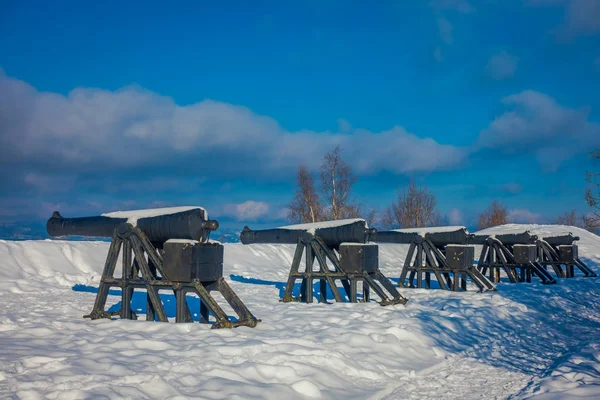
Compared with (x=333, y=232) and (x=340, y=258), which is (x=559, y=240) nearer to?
(x=340, y=258)

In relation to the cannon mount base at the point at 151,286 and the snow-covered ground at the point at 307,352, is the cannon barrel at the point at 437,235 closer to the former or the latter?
the snow-covered ground at the point at 307,352

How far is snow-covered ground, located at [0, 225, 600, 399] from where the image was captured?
532 centimetres

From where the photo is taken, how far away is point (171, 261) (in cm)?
834

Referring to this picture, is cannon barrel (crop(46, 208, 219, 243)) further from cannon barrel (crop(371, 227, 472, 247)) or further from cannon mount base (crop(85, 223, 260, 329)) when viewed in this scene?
cannon barrel (crop(371, 227, 472, 247))

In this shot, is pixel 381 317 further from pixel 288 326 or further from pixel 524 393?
pixel 524 393

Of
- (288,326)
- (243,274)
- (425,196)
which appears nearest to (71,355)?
(288,326)

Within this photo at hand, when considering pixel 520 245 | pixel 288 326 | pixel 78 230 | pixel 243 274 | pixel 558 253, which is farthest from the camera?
pixel 558 253

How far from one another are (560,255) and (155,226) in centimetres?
2175

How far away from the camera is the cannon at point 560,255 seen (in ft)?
79.2

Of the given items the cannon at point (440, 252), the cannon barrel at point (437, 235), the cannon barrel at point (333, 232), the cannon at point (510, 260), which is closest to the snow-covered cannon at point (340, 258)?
the cannon barrel at point (333, 232)

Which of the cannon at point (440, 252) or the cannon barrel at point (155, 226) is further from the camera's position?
the cannon at point (440, 252)

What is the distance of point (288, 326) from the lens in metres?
8.60

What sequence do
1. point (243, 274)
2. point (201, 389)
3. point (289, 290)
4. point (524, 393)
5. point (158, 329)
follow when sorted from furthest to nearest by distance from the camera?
point (243, 274), point (289, 290), point (158, 329), point (524, 393), point (201, 389)

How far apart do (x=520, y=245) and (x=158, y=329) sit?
17.0 metres
